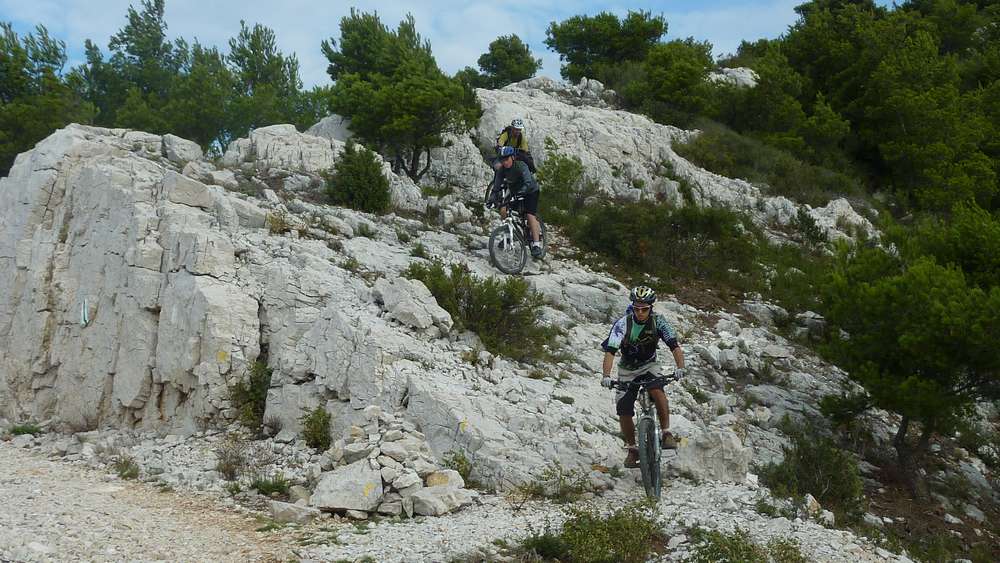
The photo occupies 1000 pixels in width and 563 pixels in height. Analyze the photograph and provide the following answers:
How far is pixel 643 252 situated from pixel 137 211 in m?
10.0

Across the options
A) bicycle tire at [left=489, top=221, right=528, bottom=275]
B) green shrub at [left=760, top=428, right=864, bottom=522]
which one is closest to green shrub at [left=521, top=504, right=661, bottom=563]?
green shrub at [left=760, top=428, right=864, bottom=522]

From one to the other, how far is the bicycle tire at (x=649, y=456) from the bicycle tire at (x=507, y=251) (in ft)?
19.1

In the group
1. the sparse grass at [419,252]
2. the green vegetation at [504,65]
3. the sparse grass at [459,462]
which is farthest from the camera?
the green vegetation at [504,65]

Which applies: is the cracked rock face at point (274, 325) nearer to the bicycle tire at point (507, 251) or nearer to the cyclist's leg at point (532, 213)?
the bicycle tire at point (507, 251)

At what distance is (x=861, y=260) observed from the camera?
11.5m

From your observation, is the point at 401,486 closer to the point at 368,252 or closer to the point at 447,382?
the point at 447,382

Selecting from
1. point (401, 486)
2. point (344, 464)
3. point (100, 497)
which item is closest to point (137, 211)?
point (100, 497)

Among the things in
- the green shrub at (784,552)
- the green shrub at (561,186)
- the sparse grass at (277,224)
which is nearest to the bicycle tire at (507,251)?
the sparse grass at (277,224)

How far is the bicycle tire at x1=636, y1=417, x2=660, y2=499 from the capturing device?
24.8ft

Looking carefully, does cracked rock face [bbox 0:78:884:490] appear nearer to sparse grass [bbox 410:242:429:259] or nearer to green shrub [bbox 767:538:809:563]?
sparse grass [bbox 410:242:429:259]

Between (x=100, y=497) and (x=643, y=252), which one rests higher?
(x=643, y=252)

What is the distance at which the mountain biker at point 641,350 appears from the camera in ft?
25.5

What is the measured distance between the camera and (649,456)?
7.68 meters

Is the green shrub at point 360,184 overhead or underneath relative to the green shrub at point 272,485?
overhead
